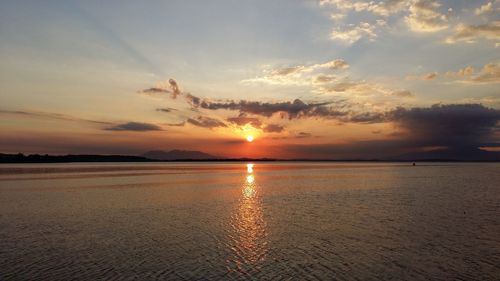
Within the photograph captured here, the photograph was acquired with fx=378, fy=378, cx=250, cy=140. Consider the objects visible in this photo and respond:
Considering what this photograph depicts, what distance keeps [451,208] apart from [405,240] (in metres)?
16.0

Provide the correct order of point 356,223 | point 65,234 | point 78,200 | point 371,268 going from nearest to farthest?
point 371,268
point 65,234
point 356,223
point 78,200

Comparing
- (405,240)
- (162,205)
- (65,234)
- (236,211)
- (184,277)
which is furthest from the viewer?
(162,205)

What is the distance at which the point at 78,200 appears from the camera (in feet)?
136

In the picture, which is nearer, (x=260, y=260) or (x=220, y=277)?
(x=220, y=277)

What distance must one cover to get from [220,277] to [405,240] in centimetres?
1240

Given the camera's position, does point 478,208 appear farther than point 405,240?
Yes

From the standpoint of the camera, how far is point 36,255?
61.7ft

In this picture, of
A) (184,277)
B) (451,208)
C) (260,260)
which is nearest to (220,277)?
(184,277)

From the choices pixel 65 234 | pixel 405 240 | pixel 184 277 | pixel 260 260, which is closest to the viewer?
pixel 184 277

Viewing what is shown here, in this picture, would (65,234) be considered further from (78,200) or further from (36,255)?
(78,200)

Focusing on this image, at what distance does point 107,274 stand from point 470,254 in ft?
57.3

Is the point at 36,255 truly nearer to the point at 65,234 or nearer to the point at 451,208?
the point at 65,234

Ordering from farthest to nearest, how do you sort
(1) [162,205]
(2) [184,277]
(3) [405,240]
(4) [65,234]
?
1. (1) [162,205]
2. (4) [65,234]
3. (3) [405,240]
4. (2) [184,277]

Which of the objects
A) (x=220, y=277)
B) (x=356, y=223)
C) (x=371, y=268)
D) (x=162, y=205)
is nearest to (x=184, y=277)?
(x=220, y=277)
